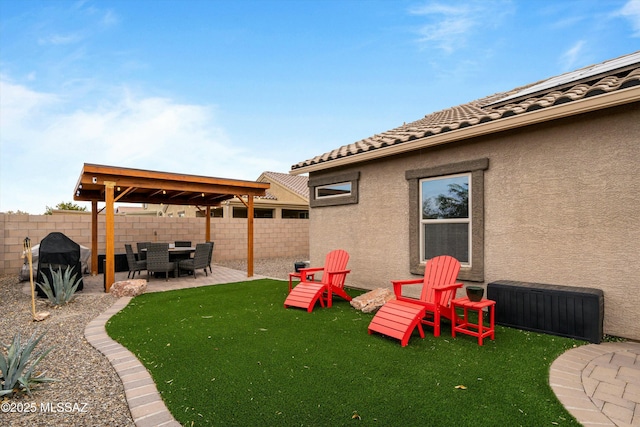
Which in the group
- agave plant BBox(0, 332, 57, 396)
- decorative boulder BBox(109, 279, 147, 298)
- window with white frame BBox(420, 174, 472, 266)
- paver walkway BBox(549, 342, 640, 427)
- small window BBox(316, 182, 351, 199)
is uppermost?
small window BBox(316, 182, 351, 199)

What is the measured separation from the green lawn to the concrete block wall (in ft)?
23.2

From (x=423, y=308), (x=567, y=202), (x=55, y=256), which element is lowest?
(x=423, y=308)

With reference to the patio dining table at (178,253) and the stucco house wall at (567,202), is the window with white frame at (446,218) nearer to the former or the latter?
the stucco house wall at (567,202)

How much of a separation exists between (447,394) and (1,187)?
22.3 meters

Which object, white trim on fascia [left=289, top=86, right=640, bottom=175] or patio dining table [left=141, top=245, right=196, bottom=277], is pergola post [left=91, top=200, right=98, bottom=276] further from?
white trim on fascia [left=289, top=86, right=640, bottom=175]

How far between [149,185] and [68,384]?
5.71 meters

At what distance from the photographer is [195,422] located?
225 centimetres

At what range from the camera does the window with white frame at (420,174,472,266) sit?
5.27 metres

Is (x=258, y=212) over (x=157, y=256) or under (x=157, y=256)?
over

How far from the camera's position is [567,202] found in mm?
4219

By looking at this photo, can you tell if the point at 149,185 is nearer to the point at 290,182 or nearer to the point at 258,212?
the point at 258,212

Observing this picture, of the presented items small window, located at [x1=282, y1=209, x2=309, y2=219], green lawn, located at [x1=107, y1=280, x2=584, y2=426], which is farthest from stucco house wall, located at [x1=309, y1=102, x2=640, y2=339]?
small window, located at [x1=282, y1=209, x2=309, y2=219]

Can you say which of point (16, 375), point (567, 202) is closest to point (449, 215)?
point (567, 202)

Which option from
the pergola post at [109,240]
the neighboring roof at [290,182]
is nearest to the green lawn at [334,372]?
the pergola post at [109,240]
